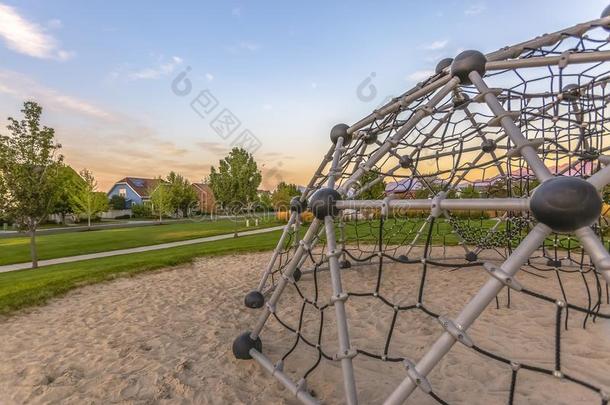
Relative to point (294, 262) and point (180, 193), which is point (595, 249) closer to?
point (294, 262)

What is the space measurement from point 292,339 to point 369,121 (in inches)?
110

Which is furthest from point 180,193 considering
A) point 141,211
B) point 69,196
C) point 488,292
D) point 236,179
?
point 488,292

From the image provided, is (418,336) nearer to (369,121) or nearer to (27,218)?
(369,121)

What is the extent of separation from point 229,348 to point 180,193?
3973 cm

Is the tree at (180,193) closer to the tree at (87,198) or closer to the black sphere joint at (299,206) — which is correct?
the tree at (87,198)

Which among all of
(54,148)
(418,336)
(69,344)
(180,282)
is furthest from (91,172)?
(418,336)

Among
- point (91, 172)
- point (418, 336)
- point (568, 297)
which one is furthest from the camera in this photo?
point (91, 172)

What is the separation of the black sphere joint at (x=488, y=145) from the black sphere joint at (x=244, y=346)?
210 inches

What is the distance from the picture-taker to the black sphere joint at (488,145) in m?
6.18

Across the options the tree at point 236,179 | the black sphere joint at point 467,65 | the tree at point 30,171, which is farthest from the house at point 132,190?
the black sphere joint at point 467,65

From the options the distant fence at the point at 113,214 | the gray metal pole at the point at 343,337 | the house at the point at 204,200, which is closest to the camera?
the gray metal pole at the point at 343,337

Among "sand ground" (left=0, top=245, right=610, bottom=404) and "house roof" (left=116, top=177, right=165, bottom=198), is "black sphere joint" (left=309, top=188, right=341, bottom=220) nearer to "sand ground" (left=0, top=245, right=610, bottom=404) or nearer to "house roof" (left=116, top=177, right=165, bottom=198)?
"sand ground" (left=0, top=245, right=610, bottom=404)

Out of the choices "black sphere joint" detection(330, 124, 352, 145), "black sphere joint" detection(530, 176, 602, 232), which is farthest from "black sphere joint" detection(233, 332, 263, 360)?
"black sphere joint" detection(530, 176, 602, 232)

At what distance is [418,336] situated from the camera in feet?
12.8
